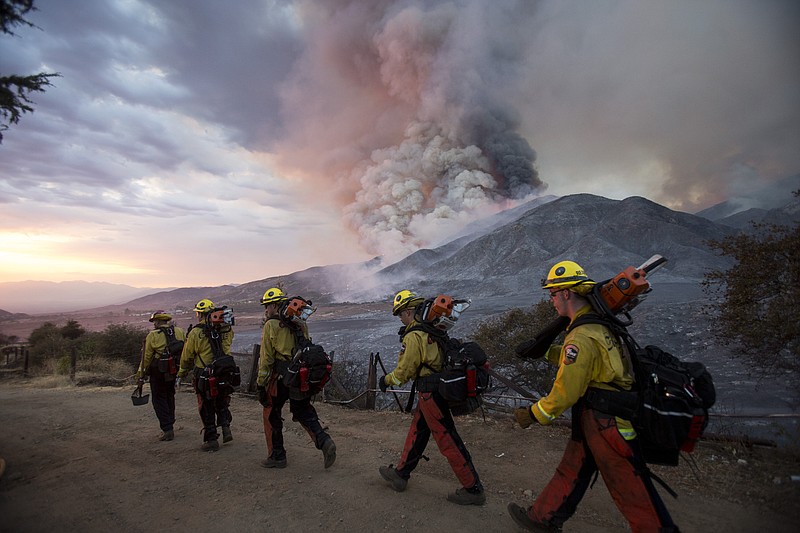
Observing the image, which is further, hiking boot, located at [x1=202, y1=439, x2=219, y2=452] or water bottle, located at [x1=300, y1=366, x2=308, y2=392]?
hiking boot, located at [x1=202, y1=439, x2=219, y2=452]

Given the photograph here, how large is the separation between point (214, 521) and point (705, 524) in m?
4.14

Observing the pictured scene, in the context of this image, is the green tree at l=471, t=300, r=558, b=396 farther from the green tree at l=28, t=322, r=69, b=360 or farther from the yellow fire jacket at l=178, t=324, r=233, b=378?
the green tree at l=28, t=322, r=69, b=360

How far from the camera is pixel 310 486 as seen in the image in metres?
4.14

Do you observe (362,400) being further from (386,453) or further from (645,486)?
(645,486)

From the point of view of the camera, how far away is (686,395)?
238cm

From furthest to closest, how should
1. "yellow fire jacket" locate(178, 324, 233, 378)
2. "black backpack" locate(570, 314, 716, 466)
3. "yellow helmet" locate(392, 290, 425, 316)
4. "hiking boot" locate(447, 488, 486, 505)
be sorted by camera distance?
"yellow fire jacket" locate(178, 324, 233, 378) < "yellow helmet" locate(392, 290, 425, 316) < "hiking boot" locate(447, 488, 486, 505) < "black backpack" locate(570, 314, 716, 466)

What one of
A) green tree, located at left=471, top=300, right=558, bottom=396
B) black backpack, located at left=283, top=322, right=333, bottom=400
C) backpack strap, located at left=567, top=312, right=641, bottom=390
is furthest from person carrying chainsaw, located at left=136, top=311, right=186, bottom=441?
green tree, located at left=471, top=300, right=558, bottom=396

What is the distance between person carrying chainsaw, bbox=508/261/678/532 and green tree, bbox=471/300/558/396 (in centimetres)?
656

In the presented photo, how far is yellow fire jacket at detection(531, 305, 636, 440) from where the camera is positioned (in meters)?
2.59

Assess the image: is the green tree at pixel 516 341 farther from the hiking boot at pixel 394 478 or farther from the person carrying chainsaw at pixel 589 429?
the person carrying chainsaw at pixel 589 429

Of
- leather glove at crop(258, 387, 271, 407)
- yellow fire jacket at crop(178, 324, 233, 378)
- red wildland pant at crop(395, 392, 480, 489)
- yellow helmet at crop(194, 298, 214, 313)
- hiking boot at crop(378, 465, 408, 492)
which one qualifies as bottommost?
hiking boot at crop(378, 465, 408, 492)

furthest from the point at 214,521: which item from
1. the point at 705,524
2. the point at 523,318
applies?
the point at 523,318

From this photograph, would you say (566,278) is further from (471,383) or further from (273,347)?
(273,347)

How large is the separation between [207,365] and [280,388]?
158cm
